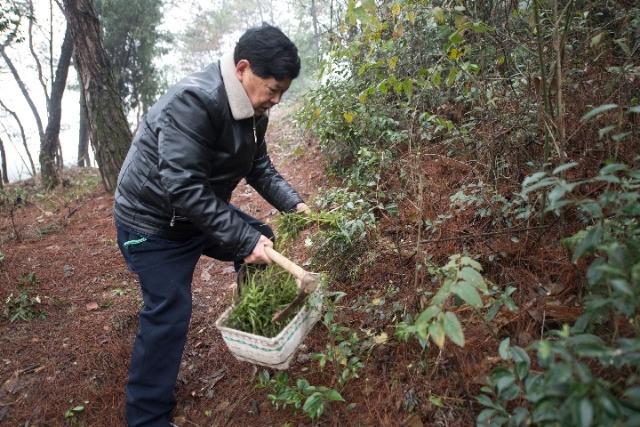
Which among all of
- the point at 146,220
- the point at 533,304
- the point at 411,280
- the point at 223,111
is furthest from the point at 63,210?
the point at 533,304

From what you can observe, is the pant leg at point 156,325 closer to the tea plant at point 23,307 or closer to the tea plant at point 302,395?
the tea plant at point 302,395

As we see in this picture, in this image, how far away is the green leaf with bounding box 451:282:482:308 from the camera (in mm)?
1463

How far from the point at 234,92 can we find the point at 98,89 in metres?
5.08

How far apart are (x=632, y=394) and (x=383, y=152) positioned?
3.12 m

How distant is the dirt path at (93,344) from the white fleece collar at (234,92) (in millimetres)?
1789

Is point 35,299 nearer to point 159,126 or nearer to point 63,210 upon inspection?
point 159,126

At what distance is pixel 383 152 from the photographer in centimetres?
408

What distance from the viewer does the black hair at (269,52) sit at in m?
2.05

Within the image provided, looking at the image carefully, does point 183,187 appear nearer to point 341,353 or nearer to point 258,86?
point 258,86

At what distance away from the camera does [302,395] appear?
221 centimetres

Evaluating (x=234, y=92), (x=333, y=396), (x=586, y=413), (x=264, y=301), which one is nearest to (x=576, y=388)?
(x=586, y=413)

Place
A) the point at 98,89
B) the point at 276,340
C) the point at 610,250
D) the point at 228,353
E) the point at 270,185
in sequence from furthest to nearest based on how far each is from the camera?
the point at 98,89
the point at 228,353
the point at 270,185
the point at 276,340
the point at 610,250

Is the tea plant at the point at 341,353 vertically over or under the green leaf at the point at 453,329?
under

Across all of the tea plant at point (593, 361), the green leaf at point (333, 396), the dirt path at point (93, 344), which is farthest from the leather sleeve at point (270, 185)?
the tea plant at point (593, 361)
